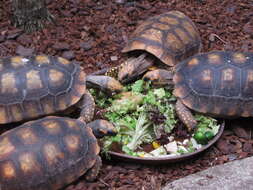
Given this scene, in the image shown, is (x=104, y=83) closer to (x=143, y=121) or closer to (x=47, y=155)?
(x=143, y=121)

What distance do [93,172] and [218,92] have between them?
1.64 m

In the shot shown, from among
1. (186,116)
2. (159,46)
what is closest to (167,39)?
(159,46)

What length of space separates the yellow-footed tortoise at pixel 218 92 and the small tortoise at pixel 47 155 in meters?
1.22

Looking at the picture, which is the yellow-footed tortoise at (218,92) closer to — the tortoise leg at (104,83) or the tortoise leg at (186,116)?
the tortoise leg at (186,116)

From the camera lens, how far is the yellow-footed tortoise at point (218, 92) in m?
4.52

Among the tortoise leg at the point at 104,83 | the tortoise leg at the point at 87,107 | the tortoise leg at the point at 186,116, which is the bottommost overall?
the tortoise leg at the point at 186,116

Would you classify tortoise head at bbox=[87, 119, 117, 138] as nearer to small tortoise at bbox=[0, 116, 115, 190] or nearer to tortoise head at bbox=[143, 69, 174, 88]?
small tortoise at bbox=[0, 116, 115, 190]

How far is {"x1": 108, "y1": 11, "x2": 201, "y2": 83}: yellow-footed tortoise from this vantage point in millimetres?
5266

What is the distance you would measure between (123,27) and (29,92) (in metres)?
2.36

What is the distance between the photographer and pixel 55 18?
620 cm

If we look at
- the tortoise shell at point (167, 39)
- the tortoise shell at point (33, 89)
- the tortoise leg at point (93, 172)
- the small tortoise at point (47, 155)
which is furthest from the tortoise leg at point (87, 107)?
the tortoise shell at point (167, 39)

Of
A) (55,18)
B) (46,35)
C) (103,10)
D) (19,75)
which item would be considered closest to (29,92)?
(19,75)

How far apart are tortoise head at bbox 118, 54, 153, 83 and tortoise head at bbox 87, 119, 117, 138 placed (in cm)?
97

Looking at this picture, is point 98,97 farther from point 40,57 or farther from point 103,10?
point 103,10
